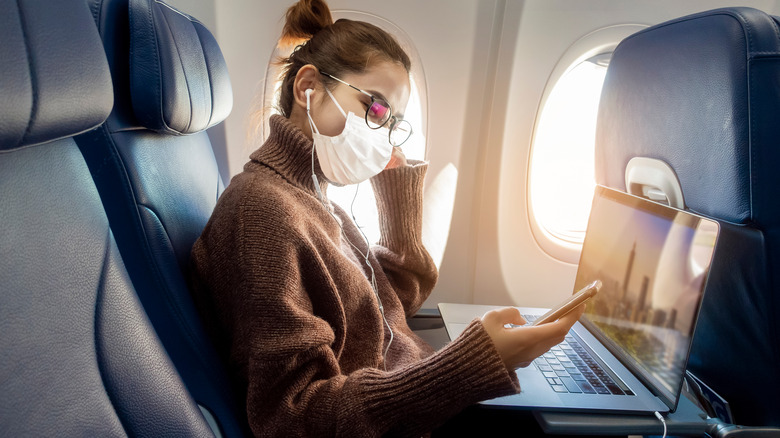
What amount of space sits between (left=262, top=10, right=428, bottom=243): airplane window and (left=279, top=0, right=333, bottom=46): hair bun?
9.1 inches

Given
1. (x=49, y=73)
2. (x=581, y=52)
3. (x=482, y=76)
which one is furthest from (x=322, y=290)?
Result: (x=581, y=52)

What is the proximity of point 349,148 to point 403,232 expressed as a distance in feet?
1.32

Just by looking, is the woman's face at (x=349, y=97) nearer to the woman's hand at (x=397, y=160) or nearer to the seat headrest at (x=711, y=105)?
the woman's hand at (x=397, y=160)

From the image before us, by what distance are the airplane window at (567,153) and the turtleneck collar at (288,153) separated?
3.52 feet

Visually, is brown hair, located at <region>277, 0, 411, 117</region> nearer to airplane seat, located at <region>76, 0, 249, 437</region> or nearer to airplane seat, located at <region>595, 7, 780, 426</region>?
airplane seat, located at <region>76, 0, 249, 437</region>

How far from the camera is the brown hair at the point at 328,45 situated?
1187mm

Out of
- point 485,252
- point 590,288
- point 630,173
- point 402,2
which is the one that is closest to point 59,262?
point 590,288

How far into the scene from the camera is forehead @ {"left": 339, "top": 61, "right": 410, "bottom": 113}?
1185 mm

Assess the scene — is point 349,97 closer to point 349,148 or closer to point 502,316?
point 349,148

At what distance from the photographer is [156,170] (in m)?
0.94

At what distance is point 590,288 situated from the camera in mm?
929

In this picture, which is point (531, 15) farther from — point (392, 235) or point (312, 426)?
point (312, 426)

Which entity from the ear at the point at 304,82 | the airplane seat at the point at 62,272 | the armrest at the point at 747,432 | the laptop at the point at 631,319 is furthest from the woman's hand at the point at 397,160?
the armrest at the point at 747,432

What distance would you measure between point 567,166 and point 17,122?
74.6 inches
